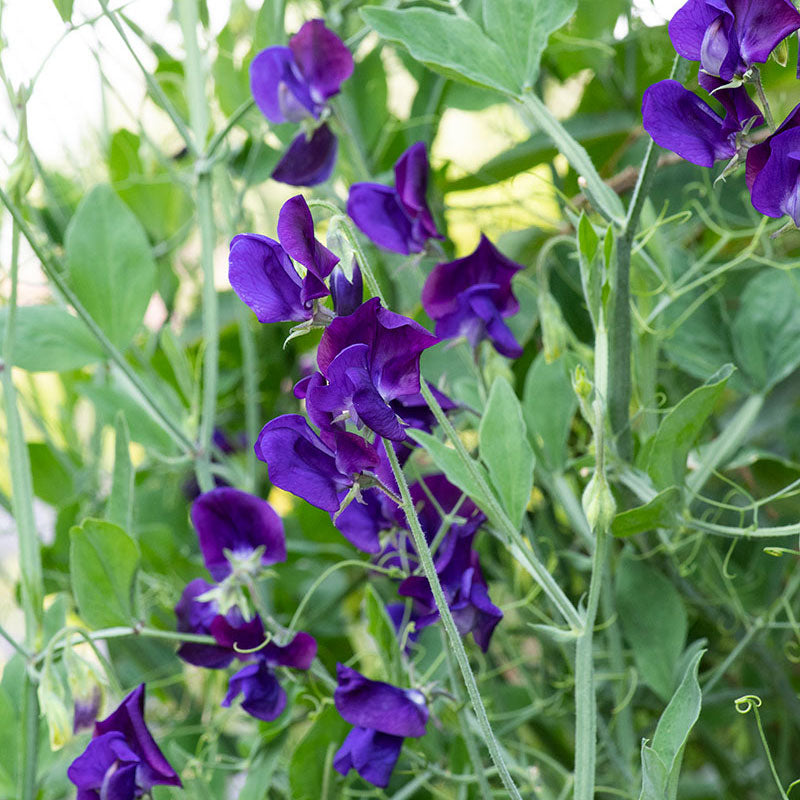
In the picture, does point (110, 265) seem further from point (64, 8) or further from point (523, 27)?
point (523, 27)

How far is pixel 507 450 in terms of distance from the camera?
1.46ft

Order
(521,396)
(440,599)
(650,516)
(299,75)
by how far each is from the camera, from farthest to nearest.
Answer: (521,396)
(299,75)
(650,516)
(440,599)

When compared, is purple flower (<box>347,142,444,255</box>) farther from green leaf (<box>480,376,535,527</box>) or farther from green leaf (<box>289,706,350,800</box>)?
green leaf (<box>289,706,350,800</box>)

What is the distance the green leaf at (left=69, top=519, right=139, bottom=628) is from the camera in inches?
20.4

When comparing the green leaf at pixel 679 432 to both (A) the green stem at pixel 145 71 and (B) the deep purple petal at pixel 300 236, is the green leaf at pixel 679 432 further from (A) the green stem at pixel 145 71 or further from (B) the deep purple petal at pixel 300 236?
(A) the green stem at pixel 145 71

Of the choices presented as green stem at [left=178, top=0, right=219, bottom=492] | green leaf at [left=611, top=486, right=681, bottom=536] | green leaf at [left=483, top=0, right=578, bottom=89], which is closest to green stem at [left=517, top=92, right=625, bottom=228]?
green leaf at [left=483, top=0, right=578, bottom=89]

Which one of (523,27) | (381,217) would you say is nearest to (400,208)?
(381,217)

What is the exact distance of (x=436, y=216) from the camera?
2.02 ft

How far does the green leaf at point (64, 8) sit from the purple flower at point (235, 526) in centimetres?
28

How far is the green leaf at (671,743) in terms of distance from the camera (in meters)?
0.35

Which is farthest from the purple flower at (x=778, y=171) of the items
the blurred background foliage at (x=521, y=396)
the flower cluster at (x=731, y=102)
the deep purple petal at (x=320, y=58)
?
the deep purple petal at (x=320, y=58)

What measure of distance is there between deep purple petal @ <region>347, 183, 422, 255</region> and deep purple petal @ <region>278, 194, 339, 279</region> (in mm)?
163

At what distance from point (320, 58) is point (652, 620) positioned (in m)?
0.37

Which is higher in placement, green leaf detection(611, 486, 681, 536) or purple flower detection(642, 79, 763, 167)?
purple flower detection(642, 79, 763, 167)
